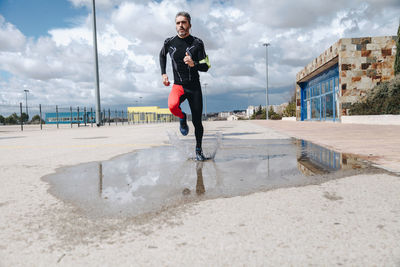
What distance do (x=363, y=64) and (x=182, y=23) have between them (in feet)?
63.0

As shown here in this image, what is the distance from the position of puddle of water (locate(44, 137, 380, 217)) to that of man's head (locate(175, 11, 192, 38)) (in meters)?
1.73

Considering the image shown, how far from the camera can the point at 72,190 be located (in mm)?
2611

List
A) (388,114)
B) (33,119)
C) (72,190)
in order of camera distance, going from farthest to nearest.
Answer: (33,119) → (388,114) → (72,190)

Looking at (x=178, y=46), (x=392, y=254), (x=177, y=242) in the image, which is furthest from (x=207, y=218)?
(x=178, y=46)

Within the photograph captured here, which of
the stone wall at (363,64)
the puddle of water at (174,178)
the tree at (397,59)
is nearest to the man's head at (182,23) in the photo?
the puddle of water at (174,178)

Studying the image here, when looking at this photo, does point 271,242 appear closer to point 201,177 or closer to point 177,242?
point 177,242

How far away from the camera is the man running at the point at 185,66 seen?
4.25 meters

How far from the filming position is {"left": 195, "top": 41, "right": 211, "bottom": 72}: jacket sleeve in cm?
425

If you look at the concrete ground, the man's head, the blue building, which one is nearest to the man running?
the man's head

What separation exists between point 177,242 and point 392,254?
0.91m

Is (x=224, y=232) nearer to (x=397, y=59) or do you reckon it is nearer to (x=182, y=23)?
(x=182, y=23)

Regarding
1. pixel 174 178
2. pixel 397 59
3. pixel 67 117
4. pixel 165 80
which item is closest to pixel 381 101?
pixel 397 59

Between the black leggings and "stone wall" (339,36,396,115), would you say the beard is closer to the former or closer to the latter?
the black leggings

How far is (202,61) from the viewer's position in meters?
4.23
